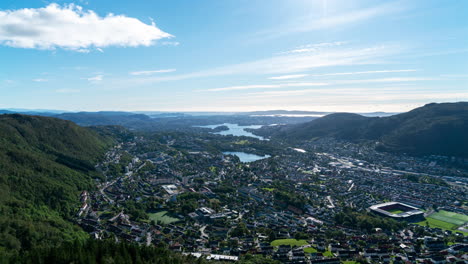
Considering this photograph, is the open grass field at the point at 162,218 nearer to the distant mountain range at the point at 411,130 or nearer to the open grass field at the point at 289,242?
the open grass field at the point at 289,242

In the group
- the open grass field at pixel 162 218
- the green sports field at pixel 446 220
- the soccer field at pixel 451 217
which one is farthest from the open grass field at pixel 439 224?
the open grass field at pixel 162 218

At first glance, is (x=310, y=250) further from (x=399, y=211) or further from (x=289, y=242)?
(x=399, y=211)

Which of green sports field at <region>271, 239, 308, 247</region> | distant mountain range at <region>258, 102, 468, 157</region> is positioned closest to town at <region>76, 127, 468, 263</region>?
green sports field at <region>271, 239, 308, 247</region>

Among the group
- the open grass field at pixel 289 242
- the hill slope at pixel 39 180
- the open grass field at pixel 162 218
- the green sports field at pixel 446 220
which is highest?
the hill slope at pixel 39 180

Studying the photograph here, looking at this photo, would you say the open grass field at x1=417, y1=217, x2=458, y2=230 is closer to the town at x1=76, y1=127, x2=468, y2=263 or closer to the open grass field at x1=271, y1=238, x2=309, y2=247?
the town at x1=76, y1=127, x2=468, y2=263

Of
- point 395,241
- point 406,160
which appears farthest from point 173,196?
point 406,160

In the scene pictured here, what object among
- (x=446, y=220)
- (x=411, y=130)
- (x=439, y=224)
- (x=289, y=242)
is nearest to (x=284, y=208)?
(x=289, y=242)

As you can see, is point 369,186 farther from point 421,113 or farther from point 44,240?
point 421,113

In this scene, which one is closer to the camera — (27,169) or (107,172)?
(27,169)
